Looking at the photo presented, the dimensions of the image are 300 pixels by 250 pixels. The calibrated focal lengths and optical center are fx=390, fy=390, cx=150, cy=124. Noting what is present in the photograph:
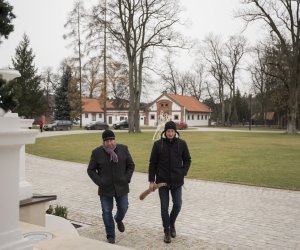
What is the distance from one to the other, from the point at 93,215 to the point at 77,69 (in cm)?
4650

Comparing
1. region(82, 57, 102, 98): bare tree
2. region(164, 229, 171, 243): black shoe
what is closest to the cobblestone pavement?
region(164, 229, 171, 243): black shoe

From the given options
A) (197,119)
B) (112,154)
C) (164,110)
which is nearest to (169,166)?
(112,154)

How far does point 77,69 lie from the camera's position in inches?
2064

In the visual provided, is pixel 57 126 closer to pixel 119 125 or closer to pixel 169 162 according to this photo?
pixel 119 125

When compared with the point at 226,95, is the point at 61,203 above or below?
below

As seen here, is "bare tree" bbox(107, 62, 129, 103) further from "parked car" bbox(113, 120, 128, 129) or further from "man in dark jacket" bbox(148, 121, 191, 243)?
"man in dark jacket" bbox(148, 121, 191, 243)

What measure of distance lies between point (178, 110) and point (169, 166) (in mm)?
70149

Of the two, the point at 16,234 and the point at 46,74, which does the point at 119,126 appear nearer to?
the point at 46,74

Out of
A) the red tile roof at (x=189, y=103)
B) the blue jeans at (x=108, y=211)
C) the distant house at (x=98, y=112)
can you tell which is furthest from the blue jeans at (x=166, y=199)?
the distant house at (x=98, y=112)

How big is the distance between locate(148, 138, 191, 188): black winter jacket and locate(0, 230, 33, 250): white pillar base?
3.29 m

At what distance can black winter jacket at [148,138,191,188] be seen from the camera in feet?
19.5

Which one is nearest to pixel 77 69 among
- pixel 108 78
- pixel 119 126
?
pixel 108 78

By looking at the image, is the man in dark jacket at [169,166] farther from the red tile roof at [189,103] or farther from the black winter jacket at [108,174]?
the red tile roof at [189,103]

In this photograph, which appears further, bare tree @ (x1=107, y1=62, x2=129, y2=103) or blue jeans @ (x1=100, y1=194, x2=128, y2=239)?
bare tree @ (x1=107, y1=62, x2=129, y2=103)
